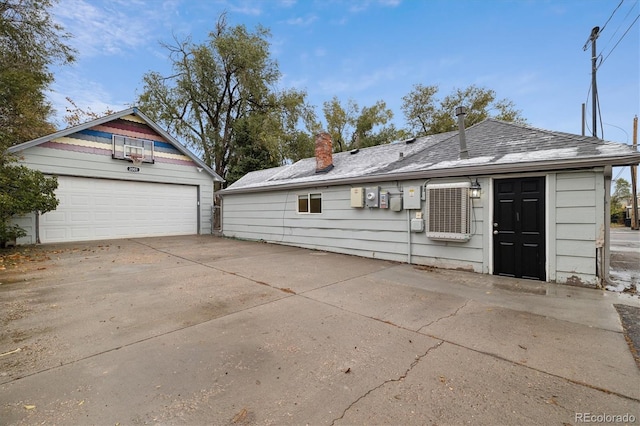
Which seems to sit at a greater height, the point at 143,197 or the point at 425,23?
the point at 425,23

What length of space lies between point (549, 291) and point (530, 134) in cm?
355

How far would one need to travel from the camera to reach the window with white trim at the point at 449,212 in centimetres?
570

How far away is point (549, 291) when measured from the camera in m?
4.52

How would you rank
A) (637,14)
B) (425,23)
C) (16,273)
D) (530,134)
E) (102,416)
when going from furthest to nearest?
(425,23), (637,14), (530,134), (16,273), (102,416)

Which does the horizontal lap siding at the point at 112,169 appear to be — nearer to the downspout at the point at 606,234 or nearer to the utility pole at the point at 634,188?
the downspout at the point at 606,234

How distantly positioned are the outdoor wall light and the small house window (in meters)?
4.32

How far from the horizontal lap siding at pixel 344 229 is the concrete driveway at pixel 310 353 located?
3.79 feet

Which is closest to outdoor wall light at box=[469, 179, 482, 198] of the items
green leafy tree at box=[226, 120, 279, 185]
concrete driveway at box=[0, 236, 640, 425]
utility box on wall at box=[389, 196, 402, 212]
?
utility box on wall at box=[389, 196, 402, 212]

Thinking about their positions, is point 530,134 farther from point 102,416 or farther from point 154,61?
point 154,61

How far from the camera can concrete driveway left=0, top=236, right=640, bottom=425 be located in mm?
1840

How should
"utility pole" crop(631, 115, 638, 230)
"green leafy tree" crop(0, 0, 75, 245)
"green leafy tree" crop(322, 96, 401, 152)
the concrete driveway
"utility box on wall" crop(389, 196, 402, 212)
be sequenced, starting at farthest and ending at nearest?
"green leafy tree" crop(322, 96, 401, 152) < "utility pole" crop(631, 115, 638, 230) < "green leafy tree" crop(0, 0, 75, 245) < "utility box on wall" crop(389, 196, 402, 212) < the concrete driveway

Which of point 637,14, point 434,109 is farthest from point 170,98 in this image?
point 637,14

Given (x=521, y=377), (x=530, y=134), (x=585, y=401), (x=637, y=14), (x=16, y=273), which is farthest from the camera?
(x=637, y=14)

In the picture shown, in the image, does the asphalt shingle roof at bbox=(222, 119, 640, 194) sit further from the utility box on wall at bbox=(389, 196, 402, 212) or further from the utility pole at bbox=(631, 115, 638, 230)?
the utility pole at bbox=(631, 115, 638, 230)
